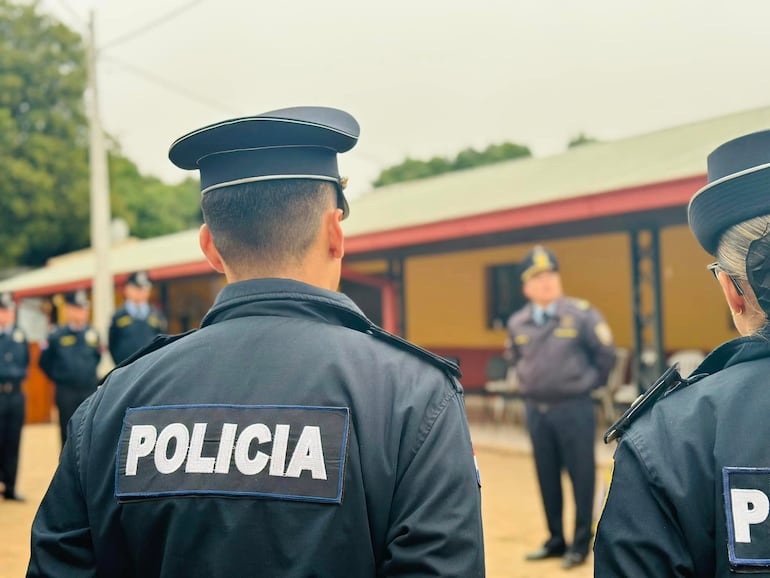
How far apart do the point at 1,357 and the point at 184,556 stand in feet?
22.4

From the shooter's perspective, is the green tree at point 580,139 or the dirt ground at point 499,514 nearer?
the dirt ground at point 499,514

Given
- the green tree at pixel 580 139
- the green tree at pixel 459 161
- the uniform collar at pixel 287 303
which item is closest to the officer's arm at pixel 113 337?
the uniform collar at pixel 287 303

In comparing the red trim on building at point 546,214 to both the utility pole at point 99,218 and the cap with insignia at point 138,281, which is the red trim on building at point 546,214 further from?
the utility pole at point 99,218

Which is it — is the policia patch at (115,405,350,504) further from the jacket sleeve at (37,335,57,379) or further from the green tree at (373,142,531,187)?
the green tree at (373,142,531,187)

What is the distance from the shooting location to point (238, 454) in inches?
54.5

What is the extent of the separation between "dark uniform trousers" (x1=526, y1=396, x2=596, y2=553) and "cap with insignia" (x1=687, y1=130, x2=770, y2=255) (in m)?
3.72

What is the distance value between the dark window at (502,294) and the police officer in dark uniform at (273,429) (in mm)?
→ 11879

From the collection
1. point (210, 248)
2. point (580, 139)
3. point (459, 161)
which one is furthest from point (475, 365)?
point (459, 161)

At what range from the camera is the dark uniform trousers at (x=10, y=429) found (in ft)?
23.9

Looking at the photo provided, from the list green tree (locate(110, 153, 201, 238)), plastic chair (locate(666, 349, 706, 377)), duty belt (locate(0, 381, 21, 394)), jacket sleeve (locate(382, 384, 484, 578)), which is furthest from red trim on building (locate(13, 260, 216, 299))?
green tree (locate(110, 153, 201, 238))

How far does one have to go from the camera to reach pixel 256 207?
5.03ft

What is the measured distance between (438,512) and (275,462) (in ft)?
0.95

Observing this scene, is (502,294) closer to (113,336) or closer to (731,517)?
(113,336)

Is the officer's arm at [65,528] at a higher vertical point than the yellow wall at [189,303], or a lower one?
lower
